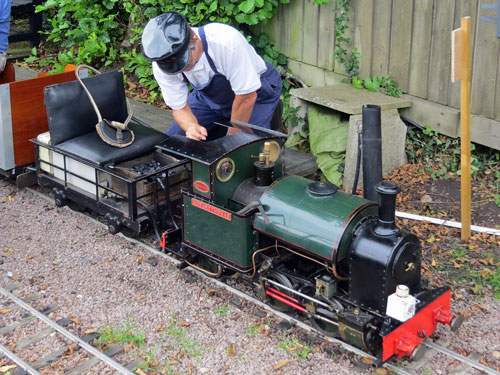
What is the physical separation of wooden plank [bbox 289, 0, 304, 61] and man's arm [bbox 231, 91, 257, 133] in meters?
3.42

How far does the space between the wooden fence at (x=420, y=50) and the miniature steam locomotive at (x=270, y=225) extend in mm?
3001

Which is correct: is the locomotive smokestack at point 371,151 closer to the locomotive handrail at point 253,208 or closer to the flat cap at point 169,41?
the locomotive handrail at point 253,208

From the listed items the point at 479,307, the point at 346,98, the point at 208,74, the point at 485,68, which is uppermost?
the point at 208,74

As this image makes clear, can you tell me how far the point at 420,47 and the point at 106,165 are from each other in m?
3.96

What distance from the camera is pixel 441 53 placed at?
26.2ft

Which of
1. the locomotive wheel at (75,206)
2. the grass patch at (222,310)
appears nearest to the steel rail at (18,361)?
the grass patch at (222,310)

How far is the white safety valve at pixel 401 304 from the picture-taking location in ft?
15.2

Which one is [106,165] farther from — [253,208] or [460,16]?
[460,16]

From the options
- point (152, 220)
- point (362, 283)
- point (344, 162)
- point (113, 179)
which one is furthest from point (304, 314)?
point (344, 162)

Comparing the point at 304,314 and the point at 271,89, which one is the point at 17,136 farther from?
the point at 304,314

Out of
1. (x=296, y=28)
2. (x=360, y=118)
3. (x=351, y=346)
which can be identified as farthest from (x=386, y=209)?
(x=296, y=28)

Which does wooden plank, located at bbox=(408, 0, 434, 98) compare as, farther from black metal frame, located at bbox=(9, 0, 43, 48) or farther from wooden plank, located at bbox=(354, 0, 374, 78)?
black metal frame, located at bbox=(9, 0, 43, 48)

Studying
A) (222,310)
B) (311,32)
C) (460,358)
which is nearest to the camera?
(460,358)

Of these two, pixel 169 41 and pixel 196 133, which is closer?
pixel 169 41
